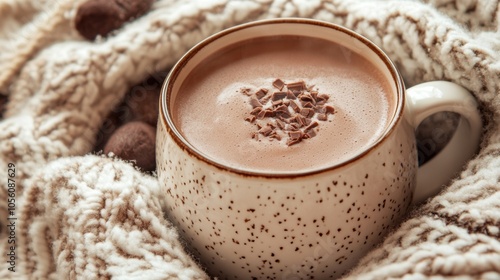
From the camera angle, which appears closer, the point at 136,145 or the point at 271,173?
the point at 271,173

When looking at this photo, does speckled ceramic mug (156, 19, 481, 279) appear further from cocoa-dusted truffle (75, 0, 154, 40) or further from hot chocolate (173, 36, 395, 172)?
cocoa-dusted truffle (75, 0, 154, 40)

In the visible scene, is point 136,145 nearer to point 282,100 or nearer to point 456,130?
point 282,100

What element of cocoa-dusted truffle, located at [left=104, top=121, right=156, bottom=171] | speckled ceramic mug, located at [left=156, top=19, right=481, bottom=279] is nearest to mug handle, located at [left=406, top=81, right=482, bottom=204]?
speckled ceramic mug, located at [left=156, top=19, right=481, bottom=279]

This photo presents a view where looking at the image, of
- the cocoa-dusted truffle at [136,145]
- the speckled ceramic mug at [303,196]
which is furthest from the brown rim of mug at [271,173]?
the cocoa-dusted truffle at [136,145]

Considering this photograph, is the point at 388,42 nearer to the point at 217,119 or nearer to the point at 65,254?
the point at 217,119

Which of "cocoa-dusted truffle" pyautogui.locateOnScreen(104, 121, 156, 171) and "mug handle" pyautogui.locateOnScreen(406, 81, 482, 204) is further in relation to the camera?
"cocoa-dusted truffle" pyautogui.locateOnScreen(104, 121, 156, 171)

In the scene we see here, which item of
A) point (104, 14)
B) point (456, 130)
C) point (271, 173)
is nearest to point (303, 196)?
point (271, 173)
